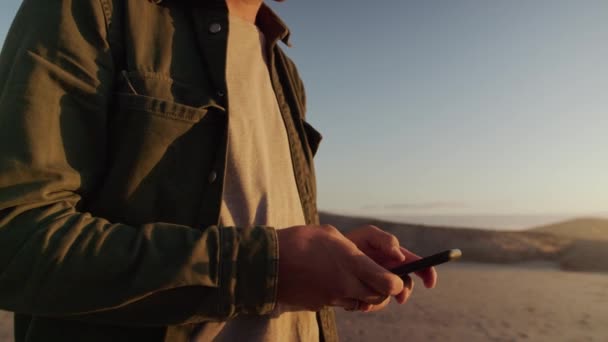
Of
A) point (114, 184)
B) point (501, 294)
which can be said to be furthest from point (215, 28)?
point (501, 294)

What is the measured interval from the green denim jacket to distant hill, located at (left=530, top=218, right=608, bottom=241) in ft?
39.5

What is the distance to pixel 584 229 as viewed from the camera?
11859mm

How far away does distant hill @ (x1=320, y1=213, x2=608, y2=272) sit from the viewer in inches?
377

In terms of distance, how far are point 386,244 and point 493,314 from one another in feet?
18.0

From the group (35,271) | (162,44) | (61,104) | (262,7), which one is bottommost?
(35,271)

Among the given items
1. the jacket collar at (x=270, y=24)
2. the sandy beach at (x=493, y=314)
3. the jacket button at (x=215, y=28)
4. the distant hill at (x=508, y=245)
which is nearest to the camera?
the jacket button at (x=215, y=28)

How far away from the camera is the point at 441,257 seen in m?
1.00

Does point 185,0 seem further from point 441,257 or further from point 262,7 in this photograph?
point 441,257

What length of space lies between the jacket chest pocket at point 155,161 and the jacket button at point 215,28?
305 millimetres

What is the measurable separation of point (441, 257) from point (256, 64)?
0.93 m

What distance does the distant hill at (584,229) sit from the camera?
10.5m

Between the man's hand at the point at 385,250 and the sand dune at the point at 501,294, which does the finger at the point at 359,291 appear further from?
the sand dune at the point at 501,294

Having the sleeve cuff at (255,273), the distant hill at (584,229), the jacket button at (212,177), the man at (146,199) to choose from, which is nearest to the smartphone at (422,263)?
the man at (146,199)

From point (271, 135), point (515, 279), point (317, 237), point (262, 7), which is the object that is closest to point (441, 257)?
point (317, 237)
